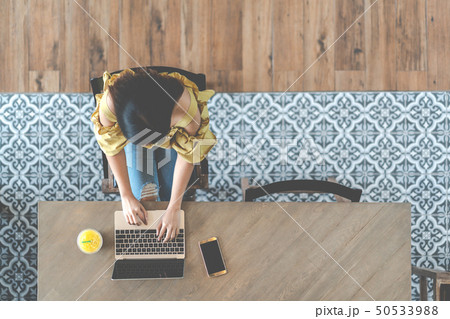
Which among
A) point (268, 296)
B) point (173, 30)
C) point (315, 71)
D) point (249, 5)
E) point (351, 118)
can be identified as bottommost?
point (268, 296)

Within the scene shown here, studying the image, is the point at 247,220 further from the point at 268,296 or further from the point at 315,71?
the point at 315,71

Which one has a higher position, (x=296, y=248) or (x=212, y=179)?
(x=212, y=179)

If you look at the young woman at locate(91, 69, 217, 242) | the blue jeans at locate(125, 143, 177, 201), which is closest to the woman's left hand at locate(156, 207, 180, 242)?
the young woman at locate(91, 69, 217, 242)

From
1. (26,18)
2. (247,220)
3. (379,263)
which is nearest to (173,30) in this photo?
(26,18)

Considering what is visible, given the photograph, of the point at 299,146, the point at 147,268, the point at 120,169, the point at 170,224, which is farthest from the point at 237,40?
the point at 147,268

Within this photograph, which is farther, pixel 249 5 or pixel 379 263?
pixel 249 5

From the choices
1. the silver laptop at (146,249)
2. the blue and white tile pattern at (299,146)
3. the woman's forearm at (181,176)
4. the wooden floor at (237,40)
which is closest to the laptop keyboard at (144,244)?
the silver laptop at (146,249)

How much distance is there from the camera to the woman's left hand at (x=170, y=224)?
3.76 ft

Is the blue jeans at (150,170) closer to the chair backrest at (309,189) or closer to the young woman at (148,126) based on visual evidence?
the young woman at (148,126)

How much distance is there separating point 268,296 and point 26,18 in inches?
73.0

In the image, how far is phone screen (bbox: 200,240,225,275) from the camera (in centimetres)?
113

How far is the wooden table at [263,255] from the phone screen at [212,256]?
2cm

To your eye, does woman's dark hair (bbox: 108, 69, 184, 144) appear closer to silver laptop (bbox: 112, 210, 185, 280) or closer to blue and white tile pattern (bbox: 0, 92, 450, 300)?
silver laptop (bbox: 112, 210, 185, 280)

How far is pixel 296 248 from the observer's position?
1.15 meters
